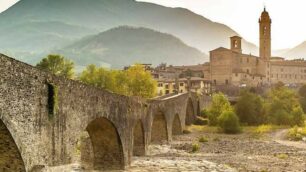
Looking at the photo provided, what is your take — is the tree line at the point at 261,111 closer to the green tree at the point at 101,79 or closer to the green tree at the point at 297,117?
the green tree at the point at 297,117

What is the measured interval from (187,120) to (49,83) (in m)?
58.1

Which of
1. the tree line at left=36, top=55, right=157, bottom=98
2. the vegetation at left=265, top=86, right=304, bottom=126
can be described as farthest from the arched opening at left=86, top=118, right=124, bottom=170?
the vegetation at left=265, top=86, right=304, bottom=126

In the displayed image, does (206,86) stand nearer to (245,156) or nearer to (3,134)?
(245,156)

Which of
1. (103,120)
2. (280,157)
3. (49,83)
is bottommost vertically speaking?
(280,157)

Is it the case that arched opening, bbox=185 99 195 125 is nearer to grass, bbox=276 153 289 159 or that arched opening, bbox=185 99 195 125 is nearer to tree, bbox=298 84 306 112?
tree, bbox=298 84 306 112

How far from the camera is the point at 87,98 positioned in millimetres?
24812

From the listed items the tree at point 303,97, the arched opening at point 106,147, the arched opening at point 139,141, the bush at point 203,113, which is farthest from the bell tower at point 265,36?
the arched opening at point 106,147

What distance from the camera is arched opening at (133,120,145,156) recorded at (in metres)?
41.3

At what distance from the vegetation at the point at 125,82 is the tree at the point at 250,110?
47.0 ft

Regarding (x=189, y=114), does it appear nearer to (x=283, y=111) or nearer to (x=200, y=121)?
(x=200, y=121)

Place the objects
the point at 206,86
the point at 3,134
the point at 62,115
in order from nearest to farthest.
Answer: the point at 3,134 < the point at 62,115 < the point at 206,86

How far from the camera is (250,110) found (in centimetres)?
7462

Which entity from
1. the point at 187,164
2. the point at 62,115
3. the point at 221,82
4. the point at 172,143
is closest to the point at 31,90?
the point at 62,115

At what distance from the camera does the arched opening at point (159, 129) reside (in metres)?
52.6
